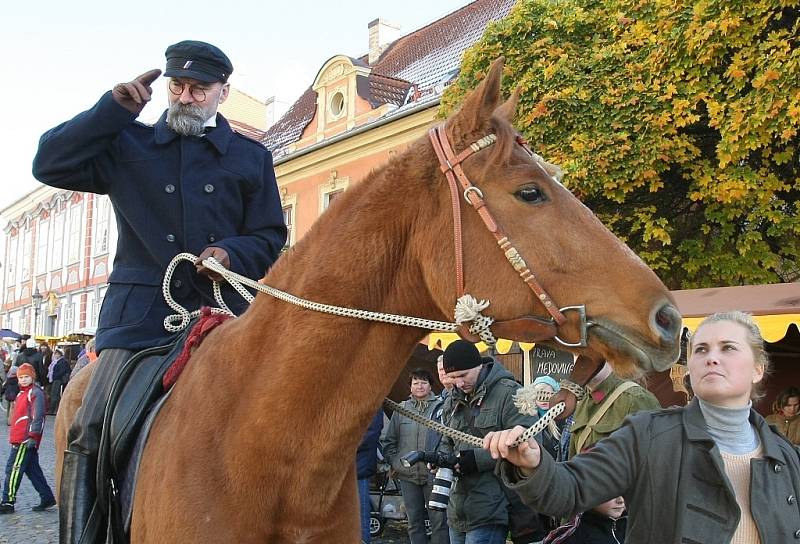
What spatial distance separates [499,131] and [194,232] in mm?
1475

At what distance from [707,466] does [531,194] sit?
1.12m

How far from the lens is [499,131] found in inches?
87.5

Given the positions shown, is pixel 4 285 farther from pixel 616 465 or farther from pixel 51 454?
pixel 616 465

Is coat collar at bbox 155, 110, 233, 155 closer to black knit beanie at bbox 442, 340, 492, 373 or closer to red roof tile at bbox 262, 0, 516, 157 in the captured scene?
black knit beanie at bbox 442, 340, 492, 373

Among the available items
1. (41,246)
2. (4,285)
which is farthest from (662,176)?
(4,285)

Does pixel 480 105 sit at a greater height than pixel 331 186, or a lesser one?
lesser

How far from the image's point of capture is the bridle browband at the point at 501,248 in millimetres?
2023

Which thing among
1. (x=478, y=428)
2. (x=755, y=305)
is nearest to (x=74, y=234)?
(x=755, y=305)

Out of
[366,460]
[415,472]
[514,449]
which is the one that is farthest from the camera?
[415,472]

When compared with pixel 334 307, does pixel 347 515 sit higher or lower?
lower

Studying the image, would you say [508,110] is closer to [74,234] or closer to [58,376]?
[58,376]

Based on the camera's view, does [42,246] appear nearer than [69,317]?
No

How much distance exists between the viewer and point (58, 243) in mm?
42250

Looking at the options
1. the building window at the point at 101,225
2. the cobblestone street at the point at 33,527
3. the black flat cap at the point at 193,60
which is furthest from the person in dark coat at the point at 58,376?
the black flat cap at the point at 193,60
